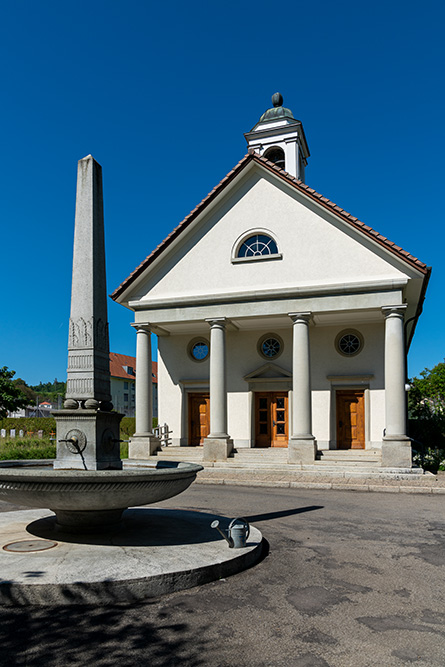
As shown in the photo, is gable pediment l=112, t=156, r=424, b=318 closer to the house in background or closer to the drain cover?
the drain cover

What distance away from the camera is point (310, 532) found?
871 cm

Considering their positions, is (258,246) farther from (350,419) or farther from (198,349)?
(350,419)

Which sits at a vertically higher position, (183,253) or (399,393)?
(183,253)

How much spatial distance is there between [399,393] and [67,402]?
13089 mm

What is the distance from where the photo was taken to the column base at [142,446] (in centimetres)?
2064

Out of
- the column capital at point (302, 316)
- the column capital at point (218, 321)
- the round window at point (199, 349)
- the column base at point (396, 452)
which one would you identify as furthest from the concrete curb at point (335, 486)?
the round window at point (199, 349)

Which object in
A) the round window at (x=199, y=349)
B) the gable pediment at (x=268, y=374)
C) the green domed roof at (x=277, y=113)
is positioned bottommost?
the gable pediment at (x=268, y=374)

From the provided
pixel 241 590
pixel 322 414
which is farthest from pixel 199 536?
pixel 322 414

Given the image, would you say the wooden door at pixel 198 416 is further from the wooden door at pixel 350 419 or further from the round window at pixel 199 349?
the wooden door at pixel 350 419

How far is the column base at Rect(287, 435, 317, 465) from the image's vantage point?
18.3 metres

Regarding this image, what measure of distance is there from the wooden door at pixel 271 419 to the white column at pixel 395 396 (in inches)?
213

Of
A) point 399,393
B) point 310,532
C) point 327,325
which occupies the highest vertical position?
point 327,325

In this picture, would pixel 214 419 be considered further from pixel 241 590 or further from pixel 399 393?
pixel 241 590

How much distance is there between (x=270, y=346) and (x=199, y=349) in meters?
3.25
